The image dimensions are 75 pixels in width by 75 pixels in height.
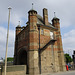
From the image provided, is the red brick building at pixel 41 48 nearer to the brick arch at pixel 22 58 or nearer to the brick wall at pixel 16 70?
the brick arch at pixel 22 58

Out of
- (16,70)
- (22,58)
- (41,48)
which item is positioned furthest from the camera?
(22,58)

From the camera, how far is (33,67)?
18.8m

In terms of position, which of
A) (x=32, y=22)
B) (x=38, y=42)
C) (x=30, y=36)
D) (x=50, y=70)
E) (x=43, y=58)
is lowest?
(x=50, y=70)

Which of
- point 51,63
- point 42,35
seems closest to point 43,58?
point 51,63

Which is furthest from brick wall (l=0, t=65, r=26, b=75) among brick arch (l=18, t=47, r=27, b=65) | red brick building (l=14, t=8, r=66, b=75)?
brick arch (l=18, t=47, r=27, b=65)

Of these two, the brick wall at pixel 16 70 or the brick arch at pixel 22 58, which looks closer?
the brick wall at pixel 16 70

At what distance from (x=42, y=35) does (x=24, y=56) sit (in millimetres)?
10337

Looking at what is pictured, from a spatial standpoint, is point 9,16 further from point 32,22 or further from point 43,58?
point 43,58

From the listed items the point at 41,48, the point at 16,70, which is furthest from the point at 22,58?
the point at 16,70

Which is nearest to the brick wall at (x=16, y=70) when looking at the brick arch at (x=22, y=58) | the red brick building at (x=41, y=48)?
the red brick building at (x=41, y=48)

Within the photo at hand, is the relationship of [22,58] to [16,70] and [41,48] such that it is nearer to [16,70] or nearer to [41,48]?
[41,48]

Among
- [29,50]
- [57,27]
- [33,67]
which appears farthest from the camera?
[57,27]

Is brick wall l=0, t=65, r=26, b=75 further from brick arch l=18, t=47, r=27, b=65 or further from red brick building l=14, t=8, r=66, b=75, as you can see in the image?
brick arch l=18, t=47, r=27, b=65

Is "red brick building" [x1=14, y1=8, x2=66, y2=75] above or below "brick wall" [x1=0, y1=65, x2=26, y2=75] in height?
above
